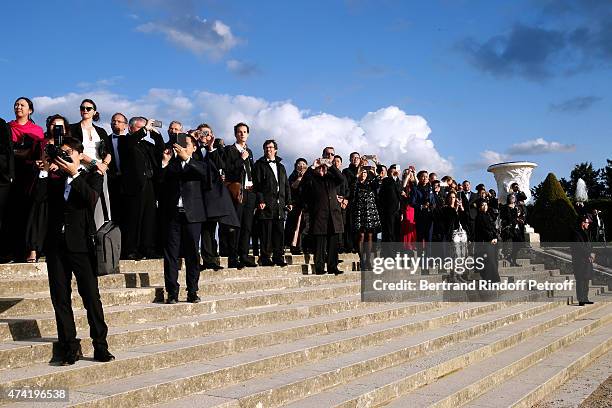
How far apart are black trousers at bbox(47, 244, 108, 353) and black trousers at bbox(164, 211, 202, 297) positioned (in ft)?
5.96

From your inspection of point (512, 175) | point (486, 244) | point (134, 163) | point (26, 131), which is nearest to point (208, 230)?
point (134, 163)

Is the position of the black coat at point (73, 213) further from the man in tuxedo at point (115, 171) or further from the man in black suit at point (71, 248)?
the man in tuxedo at point (115, 171)

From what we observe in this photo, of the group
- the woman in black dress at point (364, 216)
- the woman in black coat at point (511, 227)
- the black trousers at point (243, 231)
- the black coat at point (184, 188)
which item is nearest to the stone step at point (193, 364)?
the black coat at point (184, 188)

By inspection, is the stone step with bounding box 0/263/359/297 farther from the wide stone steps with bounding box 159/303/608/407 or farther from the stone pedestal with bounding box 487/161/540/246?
the stone pedestal with bounding box 487/161/540/246

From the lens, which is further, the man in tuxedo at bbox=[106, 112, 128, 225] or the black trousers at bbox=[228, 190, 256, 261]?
the black trousers at bbox=[228, 190, 256, 261]

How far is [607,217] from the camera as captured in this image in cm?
3938

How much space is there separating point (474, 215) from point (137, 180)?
370 inches

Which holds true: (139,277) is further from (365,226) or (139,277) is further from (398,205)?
(398,205)

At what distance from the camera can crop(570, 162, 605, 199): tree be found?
76.1 m

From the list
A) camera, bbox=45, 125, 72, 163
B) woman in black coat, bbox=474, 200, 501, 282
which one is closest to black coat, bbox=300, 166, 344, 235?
woman in black coat, bbox=474, 200, 501, 282

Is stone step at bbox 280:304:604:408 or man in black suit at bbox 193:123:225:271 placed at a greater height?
man in black suit at bbox 193:123:225:271

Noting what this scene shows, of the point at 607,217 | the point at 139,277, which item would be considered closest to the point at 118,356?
the point at 139,277

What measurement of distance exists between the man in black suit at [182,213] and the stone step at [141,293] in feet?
1.02

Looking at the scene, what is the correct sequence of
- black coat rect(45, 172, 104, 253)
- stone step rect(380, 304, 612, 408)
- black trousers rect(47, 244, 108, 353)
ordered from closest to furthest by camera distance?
black trousers rect(47, 244, 108, 353) → black coat rect(45, 172, 104, 253) → stone step rect(380, 304, 612, 408)
